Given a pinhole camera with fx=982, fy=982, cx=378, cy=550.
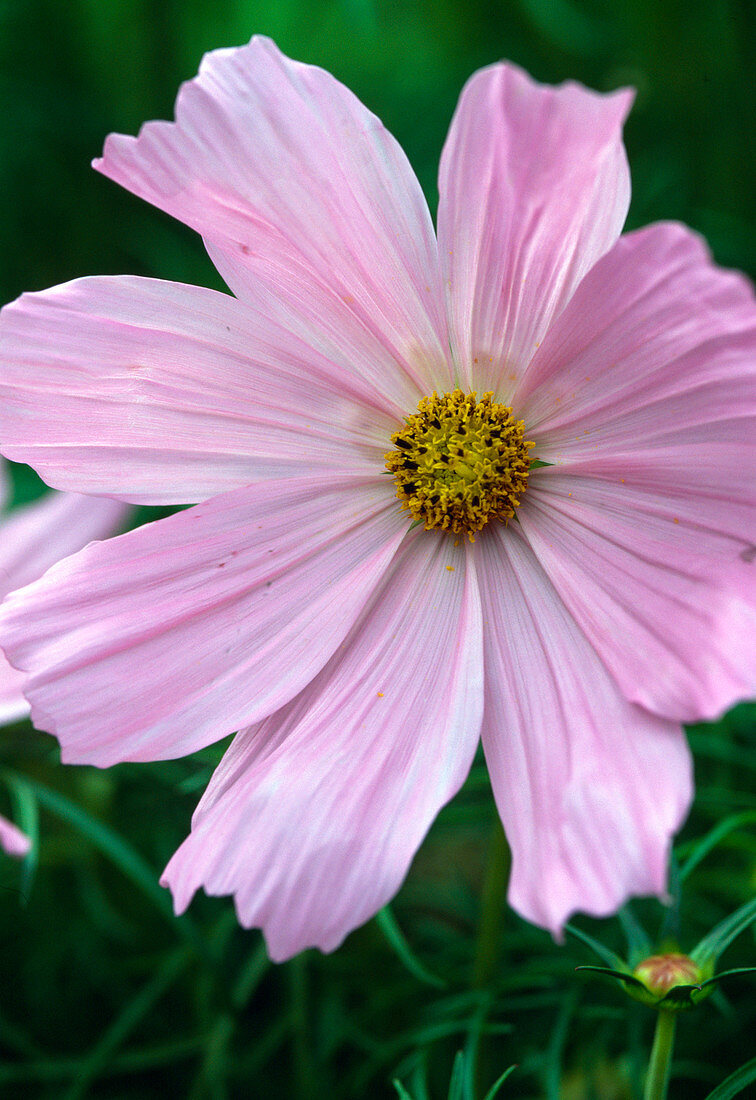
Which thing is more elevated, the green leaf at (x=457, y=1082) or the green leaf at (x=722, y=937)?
the green leaf at (x=722, y=937)

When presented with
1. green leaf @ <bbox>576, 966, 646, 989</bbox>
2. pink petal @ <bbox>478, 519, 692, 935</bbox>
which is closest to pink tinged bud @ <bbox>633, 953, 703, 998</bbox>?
green leaf @ <bbox>576, 966, 646, 989</bbox>

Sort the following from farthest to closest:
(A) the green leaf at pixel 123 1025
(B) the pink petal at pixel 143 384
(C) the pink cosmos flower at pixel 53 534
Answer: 1. (C) the pink cosmos flower at pixel 53 534
2. (A) the green leaf at pixel 123 1025
3. (B) the pink petal at pixel 143 384

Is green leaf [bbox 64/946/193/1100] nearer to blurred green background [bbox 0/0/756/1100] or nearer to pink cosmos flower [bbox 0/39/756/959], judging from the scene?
blurred green background [bbox 0/0/756/1100]

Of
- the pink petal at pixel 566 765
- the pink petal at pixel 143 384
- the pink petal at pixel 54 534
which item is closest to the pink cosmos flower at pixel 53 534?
the pink petal at pixel 54 534

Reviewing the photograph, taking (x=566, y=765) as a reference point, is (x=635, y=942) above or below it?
below

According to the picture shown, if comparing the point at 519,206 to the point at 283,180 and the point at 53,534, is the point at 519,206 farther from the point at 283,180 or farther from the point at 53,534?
the point at 53,534

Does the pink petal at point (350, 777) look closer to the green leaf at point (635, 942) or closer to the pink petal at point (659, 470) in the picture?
the pink petal at point (659, 470)

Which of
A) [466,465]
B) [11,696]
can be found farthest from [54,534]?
[466,465]
